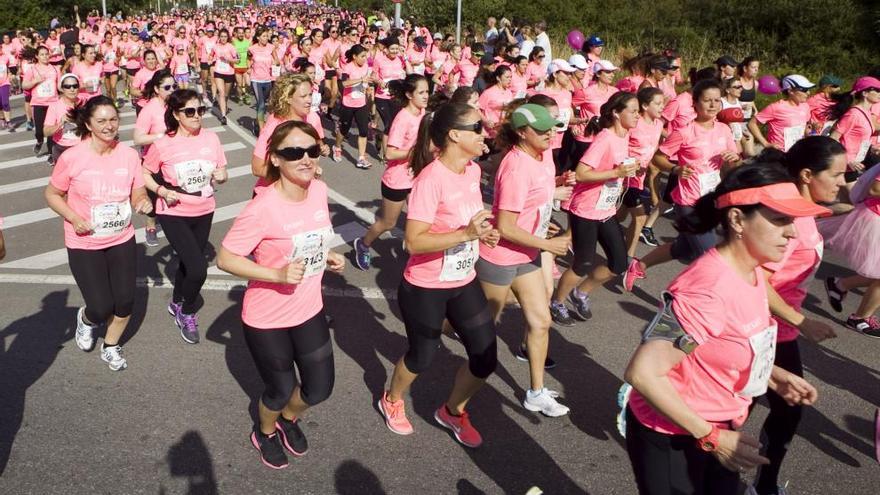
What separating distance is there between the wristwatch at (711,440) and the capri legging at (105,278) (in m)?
4.09

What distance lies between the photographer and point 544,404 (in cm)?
466

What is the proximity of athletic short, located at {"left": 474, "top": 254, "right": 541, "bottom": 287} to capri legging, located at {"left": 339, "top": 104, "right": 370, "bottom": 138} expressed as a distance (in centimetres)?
772

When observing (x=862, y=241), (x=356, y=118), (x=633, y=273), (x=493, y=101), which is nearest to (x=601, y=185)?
(x=633, y=273)

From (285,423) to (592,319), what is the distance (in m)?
3.05

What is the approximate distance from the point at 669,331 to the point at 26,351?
16.3 feet

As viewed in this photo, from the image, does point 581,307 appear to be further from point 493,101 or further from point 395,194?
point 493,101

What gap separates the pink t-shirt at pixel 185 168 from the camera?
570cm

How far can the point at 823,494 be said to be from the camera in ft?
13.1

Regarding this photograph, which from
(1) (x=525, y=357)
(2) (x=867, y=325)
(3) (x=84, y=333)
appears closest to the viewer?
(3) (x=84, y=333)

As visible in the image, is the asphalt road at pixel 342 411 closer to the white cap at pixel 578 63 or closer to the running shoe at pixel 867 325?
the running shoe at pixel 867 325

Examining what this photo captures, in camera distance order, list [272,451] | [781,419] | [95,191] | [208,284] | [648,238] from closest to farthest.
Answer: [781,419], [272,451], [95,191], [208,284], [648,238]

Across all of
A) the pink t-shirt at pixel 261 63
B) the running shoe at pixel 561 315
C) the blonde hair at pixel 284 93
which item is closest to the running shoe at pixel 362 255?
the blonde hair at pixel 284 93

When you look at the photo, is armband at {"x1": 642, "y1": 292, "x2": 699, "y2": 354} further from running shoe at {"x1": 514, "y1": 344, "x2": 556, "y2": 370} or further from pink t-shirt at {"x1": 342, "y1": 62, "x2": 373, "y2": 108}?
pink t-shirt at {"x1": 342, "y1": 62, "x2": 373, "y2": 108}

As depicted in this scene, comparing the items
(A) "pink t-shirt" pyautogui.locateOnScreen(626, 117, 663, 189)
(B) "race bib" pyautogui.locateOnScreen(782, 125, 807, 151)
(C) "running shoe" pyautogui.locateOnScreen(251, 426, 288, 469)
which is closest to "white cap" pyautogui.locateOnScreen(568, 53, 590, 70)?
(B) "race bib" pyautogui.locateOnScreen(782, 125, 807, 151)
